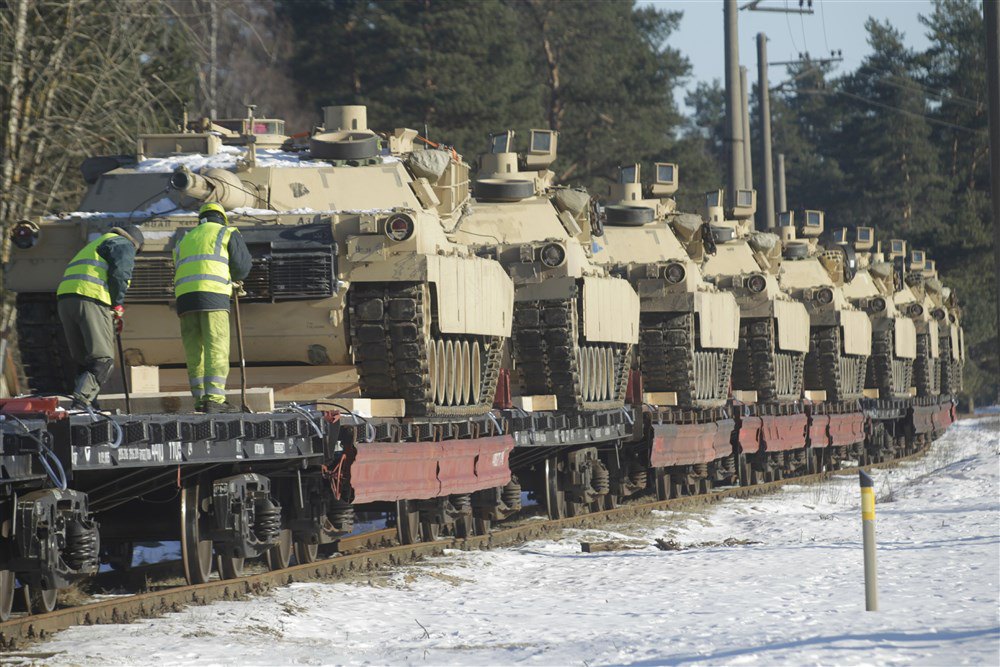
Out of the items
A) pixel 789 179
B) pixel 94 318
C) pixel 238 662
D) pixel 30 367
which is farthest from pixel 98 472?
pixel 789 179

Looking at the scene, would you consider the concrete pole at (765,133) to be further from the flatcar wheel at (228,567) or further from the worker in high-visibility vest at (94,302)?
the worker in high-visibility vest at (94,302)

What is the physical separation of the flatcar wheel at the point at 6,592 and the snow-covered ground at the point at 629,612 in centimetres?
58

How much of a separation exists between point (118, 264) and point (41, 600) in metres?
2.29

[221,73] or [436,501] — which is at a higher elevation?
[221,73]

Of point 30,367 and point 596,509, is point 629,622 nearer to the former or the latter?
point 30,367

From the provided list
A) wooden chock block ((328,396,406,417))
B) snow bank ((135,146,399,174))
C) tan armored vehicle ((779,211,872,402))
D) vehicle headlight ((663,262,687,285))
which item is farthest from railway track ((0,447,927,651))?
tan armored vehicle ((779,211,872,402))

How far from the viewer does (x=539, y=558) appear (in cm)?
1597

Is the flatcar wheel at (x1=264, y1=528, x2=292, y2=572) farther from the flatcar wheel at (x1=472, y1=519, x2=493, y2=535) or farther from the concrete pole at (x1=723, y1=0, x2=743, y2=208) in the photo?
the concrete pole at (x1=723, y1=0, x2=743, y2=208)

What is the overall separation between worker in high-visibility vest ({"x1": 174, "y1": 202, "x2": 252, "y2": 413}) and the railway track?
127 cm

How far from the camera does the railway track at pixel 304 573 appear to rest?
10.6 meters

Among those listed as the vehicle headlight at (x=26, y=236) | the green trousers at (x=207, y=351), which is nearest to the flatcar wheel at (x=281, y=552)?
the green trousers at (x=207, y=351)

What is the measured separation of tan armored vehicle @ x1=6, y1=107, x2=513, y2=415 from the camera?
14.8 meters

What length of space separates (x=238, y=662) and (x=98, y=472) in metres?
2.15

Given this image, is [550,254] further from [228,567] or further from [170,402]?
[170,402]
